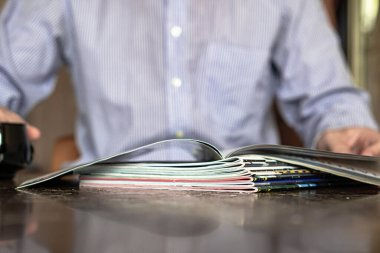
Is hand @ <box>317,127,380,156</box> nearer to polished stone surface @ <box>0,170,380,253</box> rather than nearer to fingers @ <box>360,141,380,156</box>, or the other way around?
fingers @ <box>360,141,380,156</box>

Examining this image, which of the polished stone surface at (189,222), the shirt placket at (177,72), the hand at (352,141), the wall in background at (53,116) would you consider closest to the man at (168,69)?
the shirt placket at (177,72)

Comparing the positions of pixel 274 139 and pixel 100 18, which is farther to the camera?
pixel 274 139

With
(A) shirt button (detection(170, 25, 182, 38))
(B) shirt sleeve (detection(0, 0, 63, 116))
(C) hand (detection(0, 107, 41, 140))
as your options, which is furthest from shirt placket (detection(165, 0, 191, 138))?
(C) hand (detection(0, 107, 41, 140))

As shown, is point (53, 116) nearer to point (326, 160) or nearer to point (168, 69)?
point (168, 69)

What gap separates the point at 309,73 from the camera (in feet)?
3.74

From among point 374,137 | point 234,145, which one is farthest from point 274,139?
point 374,137

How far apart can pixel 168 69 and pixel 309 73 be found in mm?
310

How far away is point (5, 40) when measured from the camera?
1.07m

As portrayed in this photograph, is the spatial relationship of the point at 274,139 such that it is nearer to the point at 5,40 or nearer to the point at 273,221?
the point at 5,40

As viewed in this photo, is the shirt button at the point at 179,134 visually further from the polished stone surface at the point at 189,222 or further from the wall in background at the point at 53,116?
the wall in background at the point at 53,116

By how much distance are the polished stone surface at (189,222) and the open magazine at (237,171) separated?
0.8 inches

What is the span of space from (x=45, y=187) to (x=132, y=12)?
682 millimetres

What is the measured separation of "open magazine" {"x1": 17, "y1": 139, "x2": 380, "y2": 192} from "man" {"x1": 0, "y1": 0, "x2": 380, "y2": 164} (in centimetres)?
54

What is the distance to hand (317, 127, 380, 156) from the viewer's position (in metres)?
0.77
